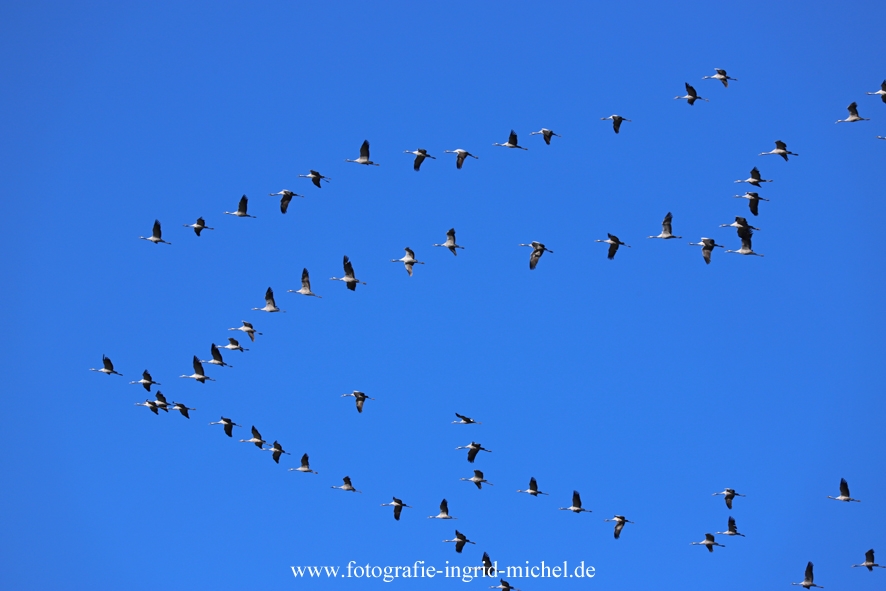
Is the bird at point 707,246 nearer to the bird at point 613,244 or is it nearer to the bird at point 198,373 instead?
the bird at point 613,244

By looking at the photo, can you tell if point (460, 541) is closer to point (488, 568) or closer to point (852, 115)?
point (488, 568)

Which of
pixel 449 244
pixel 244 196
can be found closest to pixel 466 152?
pixel 449 244

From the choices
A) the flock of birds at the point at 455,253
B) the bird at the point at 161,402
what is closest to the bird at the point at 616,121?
the flock of birds at the point at 455,253

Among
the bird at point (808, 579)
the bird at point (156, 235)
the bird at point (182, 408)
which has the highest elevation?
the bird at point (156, 235)

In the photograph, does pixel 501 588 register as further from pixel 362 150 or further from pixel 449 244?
pixel 362 150

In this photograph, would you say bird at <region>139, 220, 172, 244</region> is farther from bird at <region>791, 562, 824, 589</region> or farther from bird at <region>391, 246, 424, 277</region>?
bird at <region>791, 562, 824, 589</region>

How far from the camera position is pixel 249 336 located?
2724 inches

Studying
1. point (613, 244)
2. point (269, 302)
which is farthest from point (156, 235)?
point (613, 244)

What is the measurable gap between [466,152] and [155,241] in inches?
571

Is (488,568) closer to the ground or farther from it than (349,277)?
closer to the ground

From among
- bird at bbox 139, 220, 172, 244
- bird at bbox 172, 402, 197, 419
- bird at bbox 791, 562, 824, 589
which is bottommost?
bird at bbox 791, 562, 824, 589

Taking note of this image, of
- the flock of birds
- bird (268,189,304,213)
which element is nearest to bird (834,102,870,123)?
the flock of birds

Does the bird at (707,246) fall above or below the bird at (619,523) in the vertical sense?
above

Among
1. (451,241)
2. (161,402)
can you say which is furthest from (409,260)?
(161,402)
